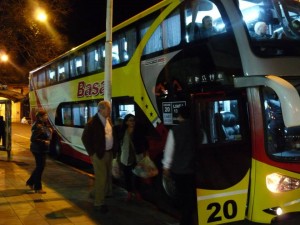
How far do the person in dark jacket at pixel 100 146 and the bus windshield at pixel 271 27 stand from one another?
266cm

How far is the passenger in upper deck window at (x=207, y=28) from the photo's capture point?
6.47 metres

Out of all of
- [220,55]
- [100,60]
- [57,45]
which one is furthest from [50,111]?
[220,55]

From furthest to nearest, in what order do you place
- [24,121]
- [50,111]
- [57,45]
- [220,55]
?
[24,121] → [57,45] → [50,111] → [220,55]

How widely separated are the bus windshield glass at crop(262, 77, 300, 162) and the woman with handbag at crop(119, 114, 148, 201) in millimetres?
2894

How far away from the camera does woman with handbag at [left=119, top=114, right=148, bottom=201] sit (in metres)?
7.85

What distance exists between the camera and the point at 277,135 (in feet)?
18.3

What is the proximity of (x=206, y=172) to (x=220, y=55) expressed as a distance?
1875 mm

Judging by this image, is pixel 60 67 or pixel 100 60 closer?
pixel 100 60

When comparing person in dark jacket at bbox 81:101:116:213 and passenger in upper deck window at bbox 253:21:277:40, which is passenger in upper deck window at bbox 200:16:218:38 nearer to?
passenger in upper deck window at bbox 253:21:277:40

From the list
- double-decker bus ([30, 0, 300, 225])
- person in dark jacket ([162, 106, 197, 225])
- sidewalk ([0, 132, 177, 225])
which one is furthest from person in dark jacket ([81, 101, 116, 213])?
person in dark jacket ([162, 106, 197, 225])

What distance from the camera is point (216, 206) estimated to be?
5.44 metres

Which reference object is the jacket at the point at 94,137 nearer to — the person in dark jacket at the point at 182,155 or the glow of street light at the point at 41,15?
the person in dark jacket at the point at 182,155

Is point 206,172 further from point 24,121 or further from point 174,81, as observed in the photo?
point 24,121

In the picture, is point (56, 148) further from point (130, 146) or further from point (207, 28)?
point (207, 28)
